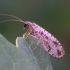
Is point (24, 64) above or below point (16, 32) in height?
above

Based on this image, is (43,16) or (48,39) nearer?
(48,39)

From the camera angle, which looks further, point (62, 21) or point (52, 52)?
point (62, 21)

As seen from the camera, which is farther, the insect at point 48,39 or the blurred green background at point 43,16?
the blurred green background at point 43,16

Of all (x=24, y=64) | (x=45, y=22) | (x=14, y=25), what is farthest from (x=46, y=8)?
(x=24, y=64)

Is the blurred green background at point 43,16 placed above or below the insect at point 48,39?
below

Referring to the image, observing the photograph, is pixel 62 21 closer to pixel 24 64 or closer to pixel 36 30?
pixel 36 30

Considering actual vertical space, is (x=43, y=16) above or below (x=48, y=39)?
below

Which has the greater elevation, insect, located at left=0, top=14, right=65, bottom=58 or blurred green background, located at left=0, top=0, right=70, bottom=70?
insect, located at left=0, top=14, right=65, bottom=58

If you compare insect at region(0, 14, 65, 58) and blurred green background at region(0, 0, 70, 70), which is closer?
insect at region(0, 14, 65, 58)
